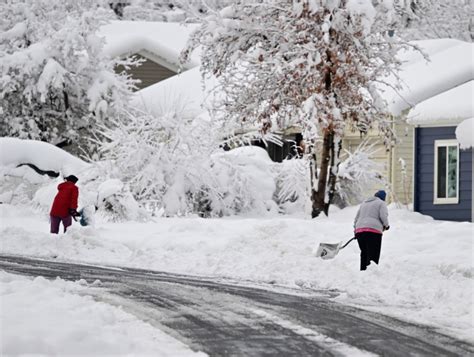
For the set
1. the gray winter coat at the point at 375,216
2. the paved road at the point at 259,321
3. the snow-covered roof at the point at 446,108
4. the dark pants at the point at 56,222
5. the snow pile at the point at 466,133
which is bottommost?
the paved road at the point at 259,321

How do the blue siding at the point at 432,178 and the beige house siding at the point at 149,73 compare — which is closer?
the blue siding at the point at 432,178

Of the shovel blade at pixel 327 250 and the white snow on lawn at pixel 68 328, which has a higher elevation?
the shovel blade at pixel 327 250

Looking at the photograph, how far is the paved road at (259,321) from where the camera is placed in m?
10.3

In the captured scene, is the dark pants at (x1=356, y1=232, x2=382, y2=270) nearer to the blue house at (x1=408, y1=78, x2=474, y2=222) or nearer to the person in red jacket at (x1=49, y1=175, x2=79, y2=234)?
the person in red jacket at (x1=49, y1=175, x2=79, y2=234)

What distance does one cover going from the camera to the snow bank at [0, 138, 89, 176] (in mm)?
29875

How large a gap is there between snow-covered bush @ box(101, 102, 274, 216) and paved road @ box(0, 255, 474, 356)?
40.1 feet

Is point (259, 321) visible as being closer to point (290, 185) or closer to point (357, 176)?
point (357, 176)

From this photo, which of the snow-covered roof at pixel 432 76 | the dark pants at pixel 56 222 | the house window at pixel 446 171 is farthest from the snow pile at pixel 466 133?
the dark pants at pixel 56 222

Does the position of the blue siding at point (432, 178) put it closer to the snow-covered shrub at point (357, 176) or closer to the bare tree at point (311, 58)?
the snow-covered shrub at point (357, 176)

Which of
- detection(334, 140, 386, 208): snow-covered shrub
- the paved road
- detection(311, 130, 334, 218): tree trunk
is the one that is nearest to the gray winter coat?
the paved road

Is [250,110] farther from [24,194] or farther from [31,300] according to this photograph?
[31,300]

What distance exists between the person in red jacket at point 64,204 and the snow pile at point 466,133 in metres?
10.0

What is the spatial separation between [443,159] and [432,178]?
577 millimetres

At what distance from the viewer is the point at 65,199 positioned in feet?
73.9
